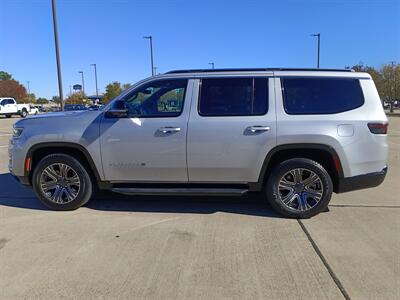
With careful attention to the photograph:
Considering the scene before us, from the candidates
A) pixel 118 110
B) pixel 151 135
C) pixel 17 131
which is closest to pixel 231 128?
pixel 151 135

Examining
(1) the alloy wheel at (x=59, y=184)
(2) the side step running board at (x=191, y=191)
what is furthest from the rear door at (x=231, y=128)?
(1) the alloy wheel at (x=59, y=184)

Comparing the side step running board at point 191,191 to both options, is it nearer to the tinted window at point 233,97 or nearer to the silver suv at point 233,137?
the silver suv at point 233,137

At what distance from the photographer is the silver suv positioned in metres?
4.71

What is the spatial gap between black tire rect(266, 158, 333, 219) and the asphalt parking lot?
0.13 meters

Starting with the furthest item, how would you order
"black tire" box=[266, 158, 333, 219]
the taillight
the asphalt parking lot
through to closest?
"black tire" box=[266, 158, 333, 219] → the taillight → the asphalt parking lot

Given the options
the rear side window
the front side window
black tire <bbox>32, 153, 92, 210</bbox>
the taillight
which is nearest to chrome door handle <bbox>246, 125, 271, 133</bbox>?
the rear side window

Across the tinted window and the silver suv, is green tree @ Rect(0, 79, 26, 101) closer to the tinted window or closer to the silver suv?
the silver suv

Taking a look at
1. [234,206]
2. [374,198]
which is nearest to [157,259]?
[234,206]

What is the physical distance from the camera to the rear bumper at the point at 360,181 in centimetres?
479

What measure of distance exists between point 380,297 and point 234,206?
261 cm

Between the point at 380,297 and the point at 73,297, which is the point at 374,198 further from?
the point at 73,297

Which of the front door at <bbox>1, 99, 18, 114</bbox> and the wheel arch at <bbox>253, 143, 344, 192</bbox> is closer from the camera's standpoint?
the wheel arch at <bbox>253, 143, 344, 192</bbox>

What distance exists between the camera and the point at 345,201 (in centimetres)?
567

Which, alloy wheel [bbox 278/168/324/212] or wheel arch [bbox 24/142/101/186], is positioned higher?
wheel arch [bbox 24/142/101/186]
